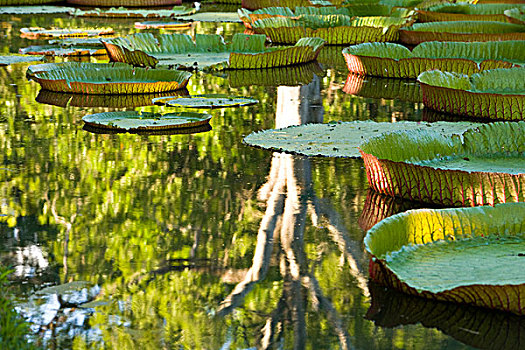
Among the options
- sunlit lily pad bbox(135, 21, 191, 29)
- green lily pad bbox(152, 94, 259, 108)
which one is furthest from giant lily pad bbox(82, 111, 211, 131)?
sunlit lily pad bbox(135, 21, 191, 29)

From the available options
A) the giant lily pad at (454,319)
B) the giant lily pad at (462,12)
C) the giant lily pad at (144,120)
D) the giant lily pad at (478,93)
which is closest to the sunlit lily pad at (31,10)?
the giant lily pad at (462,12)

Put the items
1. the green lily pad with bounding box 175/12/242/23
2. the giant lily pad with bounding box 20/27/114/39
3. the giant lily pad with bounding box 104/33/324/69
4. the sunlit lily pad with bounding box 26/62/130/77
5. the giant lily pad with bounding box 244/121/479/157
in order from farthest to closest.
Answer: the green lily pad with bounding box 175/12/242/23 < the giant lily pad with bounding box 20/27/114/39 < the giant lily pad with bounding box 104/33/324/69 < the sunlit lily pad with bounding box 26/62/130/77 < the giant lily pad with bounding box 244/121/479/157

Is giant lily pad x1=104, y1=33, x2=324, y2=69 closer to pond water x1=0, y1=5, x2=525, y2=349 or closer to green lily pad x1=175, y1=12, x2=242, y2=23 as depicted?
pond water x1=0, y1=5, x2=525, y2=349

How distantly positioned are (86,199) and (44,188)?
34cm

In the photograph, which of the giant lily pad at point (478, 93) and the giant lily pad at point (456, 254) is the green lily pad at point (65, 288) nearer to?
the giant lily pad at point (456, 254)

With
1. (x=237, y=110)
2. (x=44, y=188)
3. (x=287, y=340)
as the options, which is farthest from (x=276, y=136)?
(x=287, y=340)

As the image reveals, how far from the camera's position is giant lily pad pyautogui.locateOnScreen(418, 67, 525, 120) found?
22.1 ft

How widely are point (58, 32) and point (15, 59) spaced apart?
2.97 m

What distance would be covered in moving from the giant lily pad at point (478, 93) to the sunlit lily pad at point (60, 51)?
4.73m

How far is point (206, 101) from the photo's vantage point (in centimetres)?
734

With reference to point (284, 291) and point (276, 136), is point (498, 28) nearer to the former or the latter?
point (276, 136)

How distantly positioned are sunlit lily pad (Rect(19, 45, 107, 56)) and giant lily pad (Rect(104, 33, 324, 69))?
90 cm

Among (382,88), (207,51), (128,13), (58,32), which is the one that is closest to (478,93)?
(382,88)

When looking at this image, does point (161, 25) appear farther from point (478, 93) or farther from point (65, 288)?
point (65, 288)
